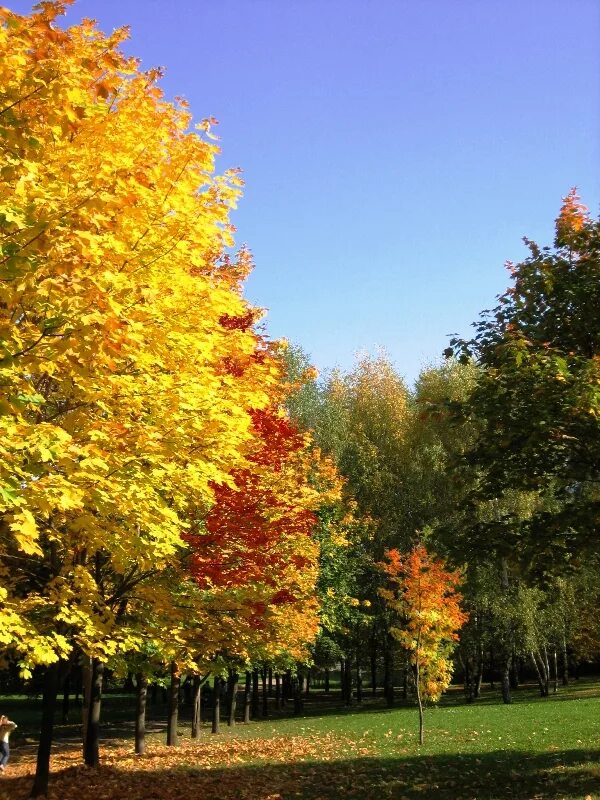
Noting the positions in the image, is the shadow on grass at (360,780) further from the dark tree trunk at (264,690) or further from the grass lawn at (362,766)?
the dark tree trunk at (264,690)

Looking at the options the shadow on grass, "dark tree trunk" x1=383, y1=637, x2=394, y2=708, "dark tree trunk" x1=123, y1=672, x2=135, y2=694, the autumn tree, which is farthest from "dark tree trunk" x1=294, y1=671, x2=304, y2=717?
the autumn tree

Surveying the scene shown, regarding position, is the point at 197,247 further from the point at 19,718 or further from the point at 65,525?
the point at 19,718

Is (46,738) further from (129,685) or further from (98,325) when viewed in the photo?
(129,685)

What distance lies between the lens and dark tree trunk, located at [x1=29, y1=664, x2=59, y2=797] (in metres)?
11.5

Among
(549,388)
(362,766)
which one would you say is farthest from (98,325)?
(362,766)

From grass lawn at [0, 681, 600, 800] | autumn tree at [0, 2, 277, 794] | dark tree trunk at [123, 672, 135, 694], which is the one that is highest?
autumn tree at [0, 2, 277, 794]

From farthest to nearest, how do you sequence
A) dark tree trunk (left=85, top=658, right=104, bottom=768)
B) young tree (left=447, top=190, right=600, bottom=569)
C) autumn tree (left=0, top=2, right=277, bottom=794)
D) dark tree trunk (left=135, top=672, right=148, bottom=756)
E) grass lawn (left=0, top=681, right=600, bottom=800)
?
1. dark tree trunk (left=135, top=672, right=148, bottom=756)
2. dark tree trunk (left=85, top=658, right=104, bottom=768)
3. grass lawn (left=0, top=681, right=600, bottom=800)
4. young tree (left=447, top=190, right=600, bottom=569)
5. autumn tree (left=0, top=2, right=277, bottom=794)

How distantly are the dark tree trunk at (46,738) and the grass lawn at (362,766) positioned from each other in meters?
0.29

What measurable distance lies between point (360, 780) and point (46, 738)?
5826mm

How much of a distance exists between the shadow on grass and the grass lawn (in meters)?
0.02

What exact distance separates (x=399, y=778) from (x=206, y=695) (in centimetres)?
5232

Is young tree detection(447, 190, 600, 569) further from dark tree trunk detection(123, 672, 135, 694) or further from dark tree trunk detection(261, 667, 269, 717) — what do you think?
dark tree trunk detection(123, 672, 135, 694)

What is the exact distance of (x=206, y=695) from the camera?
59812 millimetres

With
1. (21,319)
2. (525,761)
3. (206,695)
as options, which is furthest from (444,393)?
(206,695)
